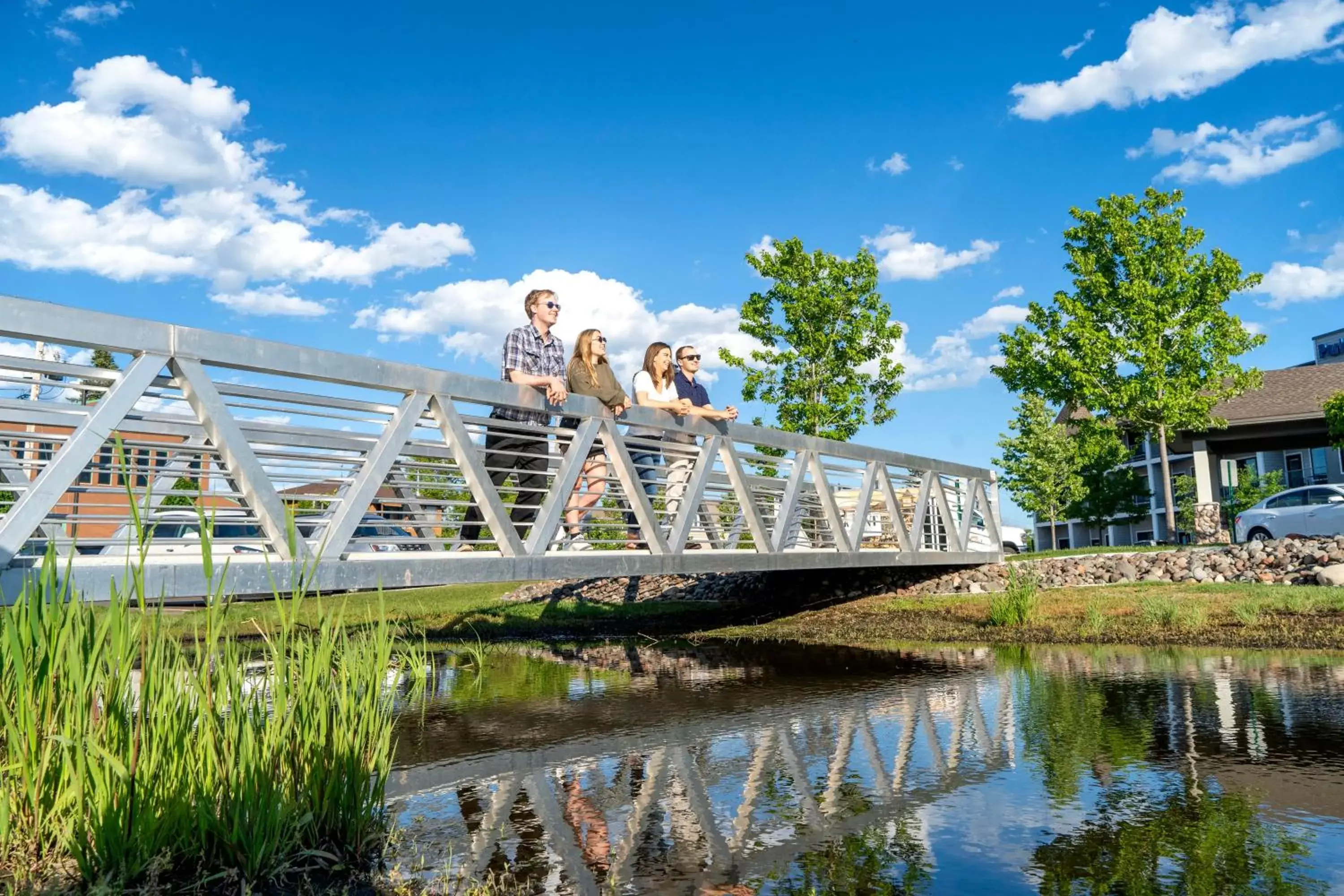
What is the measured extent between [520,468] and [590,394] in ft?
2.76

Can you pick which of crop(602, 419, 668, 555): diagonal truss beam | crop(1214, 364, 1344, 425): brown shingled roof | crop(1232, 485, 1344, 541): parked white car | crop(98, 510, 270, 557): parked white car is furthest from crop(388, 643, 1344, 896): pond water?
crop(1214, 364, 1344, 425): brown shingled roof

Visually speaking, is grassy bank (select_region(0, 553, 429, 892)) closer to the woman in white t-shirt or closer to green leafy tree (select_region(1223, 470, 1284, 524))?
the woman in white t-shirt

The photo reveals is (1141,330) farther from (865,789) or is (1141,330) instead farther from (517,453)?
(865,789)

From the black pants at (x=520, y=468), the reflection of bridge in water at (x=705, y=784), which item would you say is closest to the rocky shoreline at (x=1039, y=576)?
the black pants at (x=520, y=468)

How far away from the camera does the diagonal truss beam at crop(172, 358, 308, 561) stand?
5191 millimetres

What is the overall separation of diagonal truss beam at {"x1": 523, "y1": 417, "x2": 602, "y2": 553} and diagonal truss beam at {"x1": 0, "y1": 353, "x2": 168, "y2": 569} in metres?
2.87

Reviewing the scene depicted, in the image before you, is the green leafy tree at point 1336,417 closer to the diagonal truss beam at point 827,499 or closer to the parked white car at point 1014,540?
the parked white car at point 1014,540

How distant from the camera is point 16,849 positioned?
2.96 metres

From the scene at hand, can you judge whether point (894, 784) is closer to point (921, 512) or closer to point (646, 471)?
point (646, 471)

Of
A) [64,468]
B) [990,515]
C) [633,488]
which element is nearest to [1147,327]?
[990,515]

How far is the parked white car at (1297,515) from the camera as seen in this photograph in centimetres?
2088

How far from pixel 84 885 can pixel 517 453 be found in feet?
14.2

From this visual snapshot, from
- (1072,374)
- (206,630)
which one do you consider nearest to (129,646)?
(206,630)

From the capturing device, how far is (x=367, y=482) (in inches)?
233
